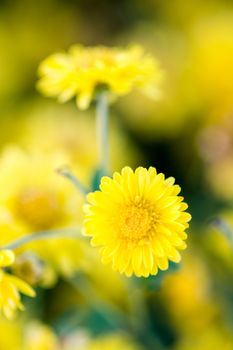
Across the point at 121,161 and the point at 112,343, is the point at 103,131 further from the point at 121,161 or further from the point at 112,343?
the point at 121,161

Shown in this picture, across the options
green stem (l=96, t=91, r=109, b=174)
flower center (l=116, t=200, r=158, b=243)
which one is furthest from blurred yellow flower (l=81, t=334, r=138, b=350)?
flower center (l=116, t=200, r=158, b=243)

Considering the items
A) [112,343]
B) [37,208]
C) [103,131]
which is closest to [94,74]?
[103,131]

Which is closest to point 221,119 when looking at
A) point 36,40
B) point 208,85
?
point 208,85

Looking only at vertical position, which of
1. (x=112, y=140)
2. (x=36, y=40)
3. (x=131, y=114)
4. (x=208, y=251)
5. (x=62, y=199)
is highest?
(x=36, y=40)

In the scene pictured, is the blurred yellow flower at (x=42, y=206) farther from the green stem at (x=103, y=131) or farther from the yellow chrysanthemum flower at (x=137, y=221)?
the yellow chrysanthemum flower at (x=137, y=221)

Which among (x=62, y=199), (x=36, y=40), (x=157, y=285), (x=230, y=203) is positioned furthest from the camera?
(x=36, y=40)

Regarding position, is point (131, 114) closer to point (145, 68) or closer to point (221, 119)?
point (221, 119)

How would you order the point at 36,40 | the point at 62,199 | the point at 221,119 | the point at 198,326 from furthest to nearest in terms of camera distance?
the point at 36,40 < the point at 221,119 < the point at 198,326 < the point at 62,199

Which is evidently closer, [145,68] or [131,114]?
[145,68]
